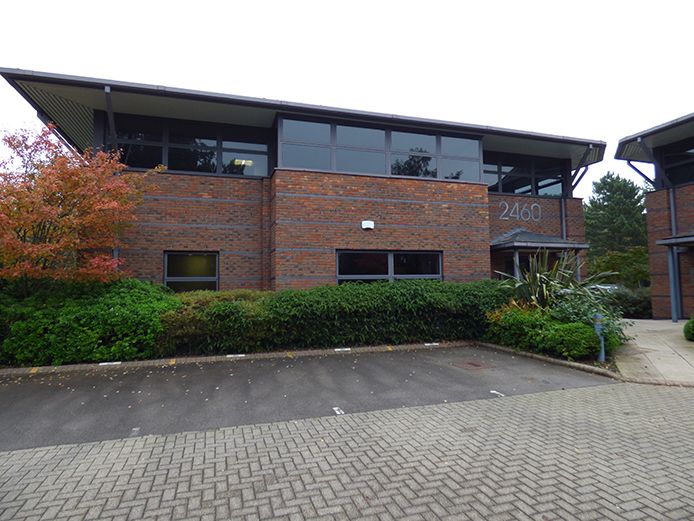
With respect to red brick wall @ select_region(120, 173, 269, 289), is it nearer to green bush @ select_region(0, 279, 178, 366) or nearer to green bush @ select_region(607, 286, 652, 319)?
green bush @ select_region(0, 279, 178, 366)

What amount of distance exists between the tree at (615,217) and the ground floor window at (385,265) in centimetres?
3490

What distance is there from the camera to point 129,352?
6906mm

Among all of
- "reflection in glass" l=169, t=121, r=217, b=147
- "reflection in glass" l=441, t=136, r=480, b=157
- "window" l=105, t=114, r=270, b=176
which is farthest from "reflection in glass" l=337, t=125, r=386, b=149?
"reflection in glass" l=169, t=121, r=217, b=147

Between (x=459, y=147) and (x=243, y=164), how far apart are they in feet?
22.7

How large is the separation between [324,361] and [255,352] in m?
1.45

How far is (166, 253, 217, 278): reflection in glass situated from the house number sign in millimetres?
10027

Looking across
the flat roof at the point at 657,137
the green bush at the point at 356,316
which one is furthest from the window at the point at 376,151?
the flat roof at the point at 657,137

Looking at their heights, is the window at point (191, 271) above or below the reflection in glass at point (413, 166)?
below

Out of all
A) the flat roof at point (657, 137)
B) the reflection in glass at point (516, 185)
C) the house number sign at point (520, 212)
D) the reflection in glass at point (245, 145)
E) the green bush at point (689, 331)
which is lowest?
the green bush at point (689, 331)

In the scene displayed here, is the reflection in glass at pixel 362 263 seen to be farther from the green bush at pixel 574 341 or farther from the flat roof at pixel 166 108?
the green bush at pixel 574 341

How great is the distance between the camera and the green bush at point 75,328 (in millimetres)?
6590

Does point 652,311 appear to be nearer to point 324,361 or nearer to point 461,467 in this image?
point 324,361

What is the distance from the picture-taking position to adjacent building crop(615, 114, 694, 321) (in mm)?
13188

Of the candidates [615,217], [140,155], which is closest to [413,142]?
[140,155]
